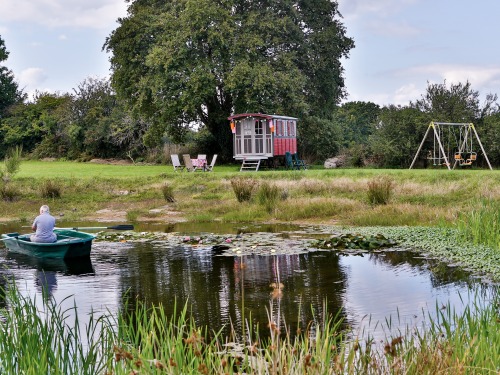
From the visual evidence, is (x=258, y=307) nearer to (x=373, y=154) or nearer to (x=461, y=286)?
(x=461, y=286)

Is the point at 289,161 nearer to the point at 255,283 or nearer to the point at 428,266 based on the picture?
the point at 428,266

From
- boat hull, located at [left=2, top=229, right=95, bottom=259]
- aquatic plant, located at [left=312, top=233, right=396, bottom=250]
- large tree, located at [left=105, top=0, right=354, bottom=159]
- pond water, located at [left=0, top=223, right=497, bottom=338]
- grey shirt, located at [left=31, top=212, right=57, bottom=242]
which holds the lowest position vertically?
pond water, located at [left=0, top=223, right=497, bottom=338]

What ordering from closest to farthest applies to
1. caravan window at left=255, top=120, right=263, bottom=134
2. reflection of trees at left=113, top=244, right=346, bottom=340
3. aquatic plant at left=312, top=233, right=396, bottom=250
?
1. reflection of trees at left=113, top=244, right=346, bottom=340
2. aquatic plant at left=312, top=233, right=396, bottom=250
3. caravan window at left=255, top=120, right=263, bottom=134

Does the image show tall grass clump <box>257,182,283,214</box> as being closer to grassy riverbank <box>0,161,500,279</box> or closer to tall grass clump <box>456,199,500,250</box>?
grassy riverbank <box>0,161,500,279</box>

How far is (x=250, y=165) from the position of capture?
133ft

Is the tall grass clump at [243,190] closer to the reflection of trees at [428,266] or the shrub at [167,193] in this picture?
the shrub at [167,193]

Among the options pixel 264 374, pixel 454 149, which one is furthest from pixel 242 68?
pixel 264 374

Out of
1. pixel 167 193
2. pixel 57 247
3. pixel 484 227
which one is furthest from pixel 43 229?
pixel 167 193

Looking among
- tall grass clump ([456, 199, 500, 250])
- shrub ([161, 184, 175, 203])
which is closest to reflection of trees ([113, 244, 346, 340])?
tall grass clump ([456, 199, 500, 250])

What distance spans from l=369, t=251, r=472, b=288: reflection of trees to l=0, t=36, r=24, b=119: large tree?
167ft

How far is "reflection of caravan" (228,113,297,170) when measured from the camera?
126ft

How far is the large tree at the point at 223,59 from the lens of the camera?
37656 mm

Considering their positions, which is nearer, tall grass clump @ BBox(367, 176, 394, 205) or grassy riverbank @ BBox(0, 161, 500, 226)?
grassy riverbank @ BBox(0, 161, 500, 226)

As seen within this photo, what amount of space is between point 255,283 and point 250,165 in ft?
92.1
